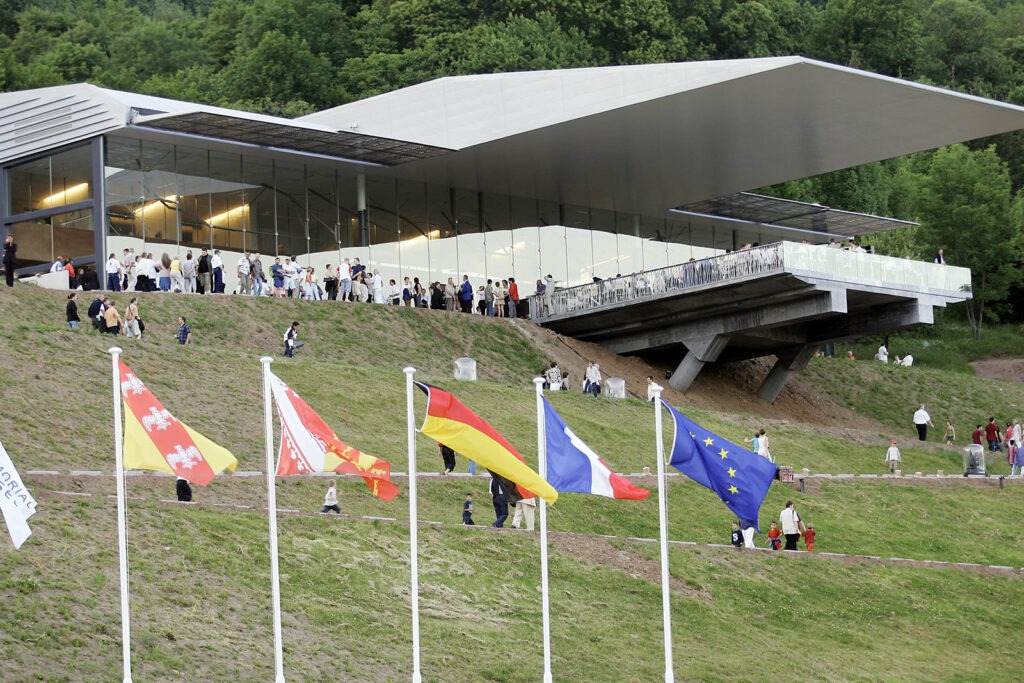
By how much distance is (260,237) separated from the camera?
176 ft

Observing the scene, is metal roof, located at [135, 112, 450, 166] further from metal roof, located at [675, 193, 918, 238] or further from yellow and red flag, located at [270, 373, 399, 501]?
yellow and red flag, located at [270, 373, 399, 501]

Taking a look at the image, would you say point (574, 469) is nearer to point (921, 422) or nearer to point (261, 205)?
point (921, 422)

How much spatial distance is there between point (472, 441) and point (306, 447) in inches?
87.3

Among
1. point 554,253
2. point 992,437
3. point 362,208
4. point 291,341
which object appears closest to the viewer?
point 291,341

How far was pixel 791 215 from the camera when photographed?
6938 centimetres

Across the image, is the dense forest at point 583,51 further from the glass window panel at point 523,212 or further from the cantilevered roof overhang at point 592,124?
the cantilevered roof overhang at point 592,124

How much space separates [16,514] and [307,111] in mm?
75155

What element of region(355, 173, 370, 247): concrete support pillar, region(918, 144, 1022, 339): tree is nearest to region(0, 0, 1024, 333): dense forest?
region(918, 144, 1022, 339): tree

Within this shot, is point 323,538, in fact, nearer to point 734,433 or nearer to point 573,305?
point 734,433

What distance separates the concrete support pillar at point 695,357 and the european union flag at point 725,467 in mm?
29112

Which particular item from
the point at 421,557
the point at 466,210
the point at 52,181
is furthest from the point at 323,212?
the point at 421,557

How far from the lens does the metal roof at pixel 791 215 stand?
66.0 meters

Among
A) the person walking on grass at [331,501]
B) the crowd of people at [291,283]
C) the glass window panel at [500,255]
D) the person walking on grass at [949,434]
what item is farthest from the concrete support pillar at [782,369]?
the person walking on grass at [331,501]

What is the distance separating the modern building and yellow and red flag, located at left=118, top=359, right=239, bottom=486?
2784 cm
